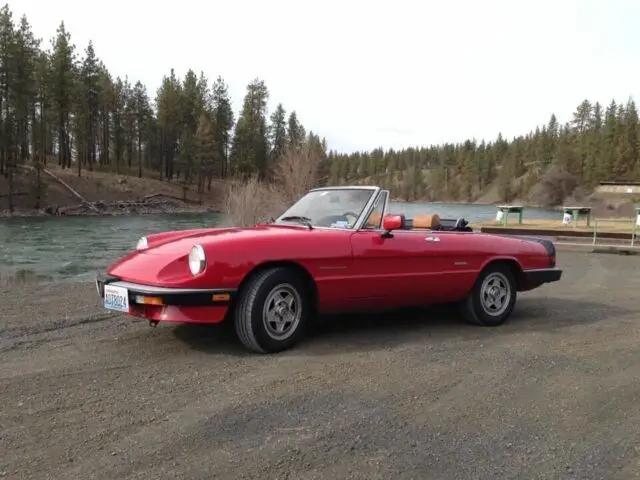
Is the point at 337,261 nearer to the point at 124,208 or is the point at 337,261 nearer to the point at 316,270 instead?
the point at 316,270

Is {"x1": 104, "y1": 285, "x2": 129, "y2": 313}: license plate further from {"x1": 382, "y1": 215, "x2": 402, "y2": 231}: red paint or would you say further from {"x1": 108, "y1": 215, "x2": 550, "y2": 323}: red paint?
{"x1": 382, "y1": 215, "x2": 402, "y2": 231}: red paint

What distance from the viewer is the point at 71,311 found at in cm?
632

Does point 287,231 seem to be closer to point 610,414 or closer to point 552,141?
point 610,414

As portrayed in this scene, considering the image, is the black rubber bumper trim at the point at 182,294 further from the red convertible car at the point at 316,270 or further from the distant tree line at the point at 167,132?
the distant tree line at the point at 167,132

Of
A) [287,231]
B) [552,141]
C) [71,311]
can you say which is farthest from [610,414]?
[552,141]

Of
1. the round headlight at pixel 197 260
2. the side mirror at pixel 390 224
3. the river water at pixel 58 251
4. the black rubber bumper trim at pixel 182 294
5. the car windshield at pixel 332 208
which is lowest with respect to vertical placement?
the river water at pixel 58 251

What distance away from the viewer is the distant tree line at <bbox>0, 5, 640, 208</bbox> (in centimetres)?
5506

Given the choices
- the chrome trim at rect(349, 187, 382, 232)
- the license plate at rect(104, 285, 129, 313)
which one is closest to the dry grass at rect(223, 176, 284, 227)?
the chrome trim at rect(349, 187, 382, 232)

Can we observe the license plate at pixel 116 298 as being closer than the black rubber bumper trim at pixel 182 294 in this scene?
No

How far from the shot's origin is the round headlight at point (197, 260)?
4305mm

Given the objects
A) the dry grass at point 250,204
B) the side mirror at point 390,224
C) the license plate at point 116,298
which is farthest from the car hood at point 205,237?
the dry grass at point 250,204

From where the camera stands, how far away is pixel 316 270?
477cm

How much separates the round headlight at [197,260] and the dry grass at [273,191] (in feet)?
54.9

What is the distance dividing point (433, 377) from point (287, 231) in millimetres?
1871
